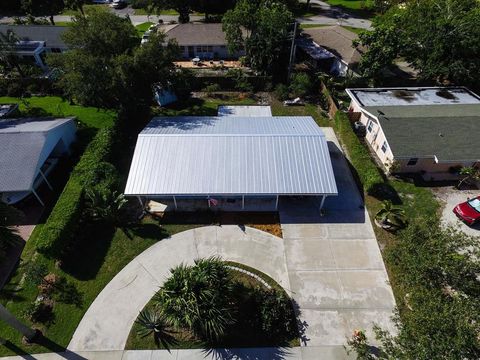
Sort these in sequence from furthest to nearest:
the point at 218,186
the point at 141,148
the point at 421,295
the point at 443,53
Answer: the point at 443,53 < the point at 141,148 < the point at 218,186 < the point at 421,295

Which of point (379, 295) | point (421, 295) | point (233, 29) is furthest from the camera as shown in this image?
point (233, 29)

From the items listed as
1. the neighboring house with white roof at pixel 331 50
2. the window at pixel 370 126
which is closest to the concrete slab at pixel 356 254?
the window at pixel 370 126

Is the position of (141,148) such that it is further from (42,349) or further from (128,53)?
(42,349)

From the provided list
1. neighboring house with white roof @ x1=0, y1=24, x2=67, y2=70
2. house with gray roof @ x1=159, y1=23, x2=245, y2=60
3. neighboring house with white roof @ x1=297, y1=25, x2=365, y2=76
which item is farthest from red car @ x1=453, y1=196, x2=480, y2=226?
neighboring house with white roof @ x1=0, y1=24, x2=67, y2=70

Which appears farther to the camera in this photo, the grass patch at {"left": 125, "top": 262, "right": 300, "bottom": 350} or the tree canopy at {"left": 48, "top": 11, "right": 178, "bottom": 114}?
the tree canopy at {"left": 48, "top": 11, "right": 178, "bottom": 114}

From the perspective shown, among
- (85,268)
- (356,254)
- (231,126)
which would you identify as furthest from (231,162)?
(85,268)

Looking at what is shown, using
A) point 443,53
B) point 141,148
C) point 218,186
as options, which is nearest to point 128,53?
point 141,148

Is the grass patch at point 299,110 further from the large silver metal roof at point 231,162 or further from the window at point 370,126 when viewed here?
the large silver metal roof at point 231,162

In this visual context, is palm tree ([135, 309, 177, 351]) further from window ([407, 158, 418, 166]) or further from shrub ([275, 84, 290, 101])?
shrub ([275, 84, 290, 101])
